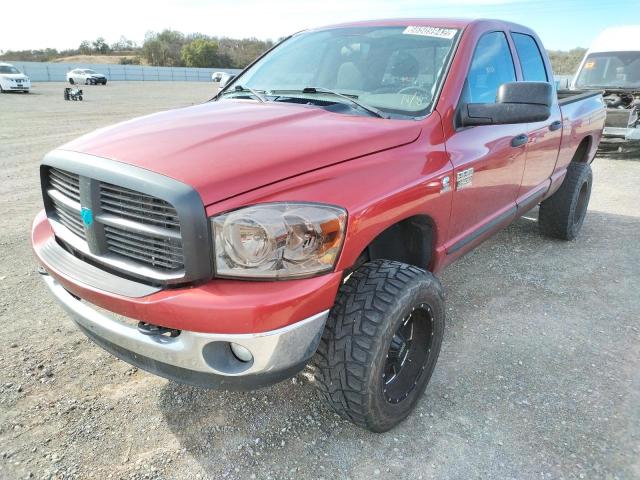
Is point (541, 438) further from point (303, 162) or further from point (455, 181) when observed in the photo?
point (303, 162)

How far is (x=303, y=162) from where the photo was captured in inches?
76.7

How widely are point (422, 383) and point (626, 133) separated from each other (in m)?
8.53

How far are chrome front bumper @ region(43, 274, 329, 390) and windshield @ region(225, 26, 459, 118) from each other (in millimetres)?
1322

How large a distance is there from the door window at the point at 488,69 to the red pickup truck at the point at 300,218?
0.02 m

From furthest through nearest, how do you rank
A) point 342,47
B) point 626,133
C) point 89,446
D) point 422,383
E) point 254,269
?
point 626,133 < point 342,47 < point 422,383 < point 89,446 < point 254,269

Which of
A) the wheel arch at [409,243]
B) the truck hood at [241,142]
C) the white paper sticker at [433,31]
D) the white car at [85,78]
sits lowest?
the white car at [85,78]

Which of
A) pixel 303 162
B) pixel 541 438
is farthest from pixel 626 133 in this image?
pixel 303 162

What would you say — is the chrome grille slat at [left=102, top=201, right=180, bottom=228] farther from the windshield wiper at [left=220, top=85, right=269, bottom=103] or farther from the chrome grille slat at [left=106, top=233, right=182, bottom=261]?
the windshield wiper at [left=220, top=85, right=269, bottom=103]

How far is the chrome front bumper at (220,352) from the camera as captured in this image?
1770 millimetres

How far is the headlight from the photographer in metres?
1.75

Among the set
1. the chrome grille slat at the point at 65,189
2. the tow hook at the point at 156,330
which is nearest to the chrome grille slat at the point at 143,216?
the chrome grille slat at the point at 65,189

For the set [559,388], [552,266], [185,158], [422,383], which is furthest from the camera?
[552,266]

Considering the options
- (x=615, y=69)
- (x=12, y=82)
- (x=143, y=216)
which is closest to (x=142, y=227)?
(x=143, y=216)

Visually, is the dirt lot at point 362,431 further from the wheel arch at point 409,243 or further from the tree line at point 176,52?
the tree line at point 176,52
